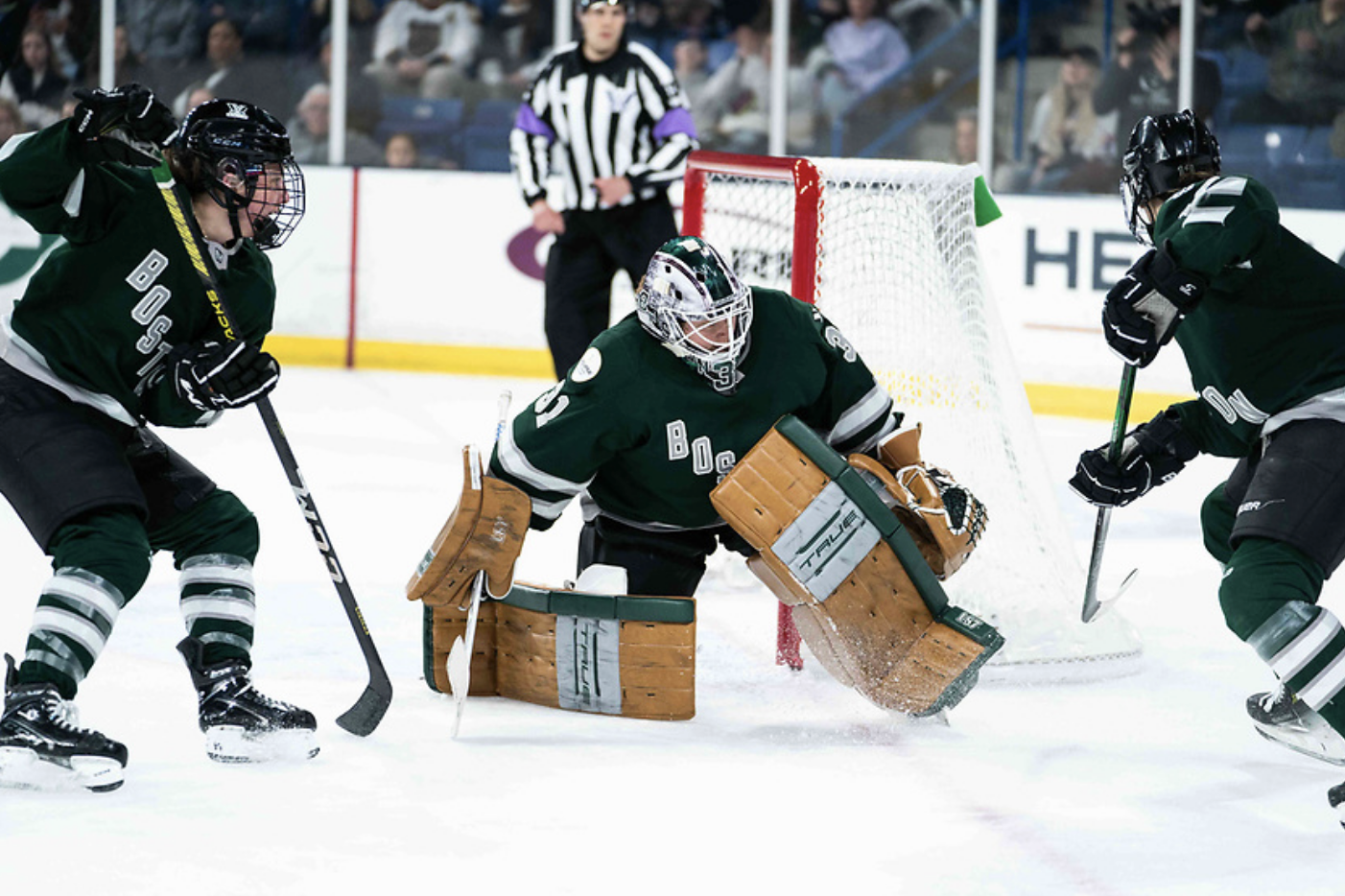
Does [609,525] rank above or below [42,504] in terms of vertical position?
below

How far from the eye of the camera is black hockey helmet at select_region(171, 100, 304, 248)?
2.60 metres

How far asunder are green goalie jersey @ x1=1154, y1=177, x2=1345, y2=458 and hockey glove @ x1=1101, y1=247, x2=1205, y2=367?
4 cm

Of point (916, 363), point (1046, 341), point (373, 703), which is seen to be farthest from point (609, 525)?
point (1046, 341)

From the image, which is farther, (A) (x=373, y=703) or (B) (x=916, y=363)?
(B) (x=916, y=363)

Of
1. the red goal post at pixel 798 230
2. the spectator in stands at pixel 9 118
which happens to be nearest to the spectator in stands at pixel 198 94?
the spectator in stands at pixel 9 118

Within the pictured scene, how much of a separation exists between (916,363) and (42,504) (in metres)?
1.73

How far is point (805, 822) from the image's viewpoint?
97.3 inches

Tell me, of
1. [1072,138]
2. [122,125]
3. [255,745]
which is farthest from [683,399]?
[1072,138]

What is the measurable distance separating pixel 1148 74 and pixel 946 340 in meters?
3.81

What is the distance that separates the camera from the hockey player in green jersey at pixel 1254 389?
7.97ft

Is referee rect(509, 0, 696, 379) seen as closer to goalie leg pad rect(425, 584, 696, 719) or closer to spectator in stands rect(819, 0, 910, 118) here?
goalie leg pad rect(425, 584, 696, 719)

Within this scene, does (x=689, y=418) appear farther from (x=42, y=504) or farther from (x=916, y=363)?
(x=42, y=504)

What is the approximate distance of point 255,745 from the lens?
266 centimetres

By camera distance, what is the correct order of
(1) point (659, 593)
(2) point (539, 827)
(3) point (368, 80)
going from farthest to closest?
(3) point (368, 80) < (1) point (659, 593) < (2) point (539, 827)
